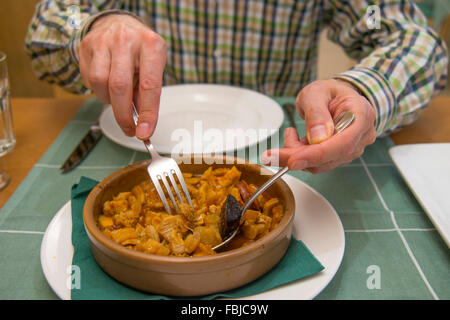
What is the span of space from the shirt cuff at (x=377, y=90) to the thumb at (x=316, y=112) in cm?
23

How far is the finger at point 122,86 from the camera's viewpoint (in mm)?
1063

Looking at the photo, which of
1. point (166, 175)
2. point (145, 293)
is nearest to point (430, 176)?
point (166, 175)

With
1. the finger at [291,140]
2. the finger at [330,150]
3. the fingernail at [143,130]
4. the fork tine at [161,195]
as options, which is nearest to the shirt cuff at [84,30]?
the fingernail at [143,130]

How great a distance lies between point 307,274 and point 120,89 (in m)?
0.63

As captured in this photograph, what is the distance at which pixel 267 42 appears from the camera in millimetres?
2057

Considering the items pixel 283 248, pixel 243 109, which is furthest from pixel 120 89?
pixel 243 109

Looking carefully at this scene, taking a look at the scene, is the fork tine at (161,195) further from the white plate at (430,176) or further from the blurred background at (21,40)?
the blurred background at (21,40)

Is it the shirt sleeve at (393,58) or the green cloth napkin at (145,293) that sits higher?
the shirt sleeve at (393,58)

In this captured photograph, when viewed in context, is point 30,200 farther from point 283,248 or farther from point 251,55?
point 251,55

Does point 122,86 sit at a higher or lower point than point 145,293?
higher

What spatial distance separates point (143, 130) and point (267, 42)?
1.20 metres

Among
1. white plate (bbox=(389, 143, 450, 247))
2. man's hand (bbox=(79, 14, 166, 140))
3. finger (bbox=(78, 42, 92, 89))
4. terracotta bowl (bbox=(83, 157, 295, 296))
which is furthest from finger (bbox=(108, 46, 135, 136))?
white plate (bbox=(389, 143, 450, 247))

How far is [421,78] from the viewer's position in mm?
1582

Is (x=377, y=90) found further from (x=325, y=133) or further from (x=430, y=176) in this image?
(x=325, y=133)
